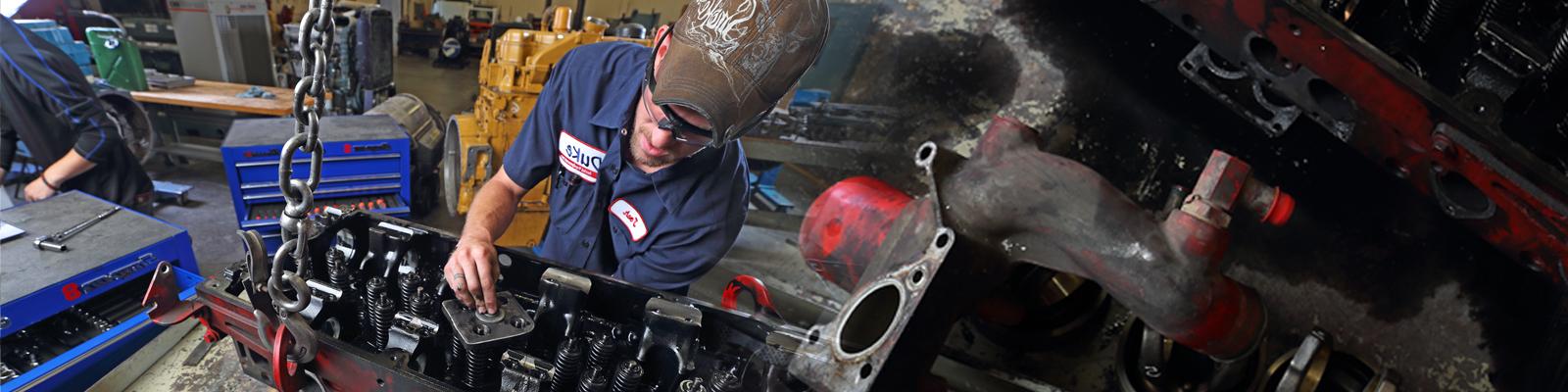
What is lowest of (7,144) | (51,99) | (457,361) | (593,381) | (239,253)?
(239,253)

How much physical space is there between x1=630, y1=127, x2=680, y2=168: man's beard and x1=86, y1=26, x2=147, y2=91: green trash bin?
3.69 meters

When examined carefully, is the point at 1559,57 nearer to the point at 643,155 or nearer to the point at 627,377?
the point at 643,155

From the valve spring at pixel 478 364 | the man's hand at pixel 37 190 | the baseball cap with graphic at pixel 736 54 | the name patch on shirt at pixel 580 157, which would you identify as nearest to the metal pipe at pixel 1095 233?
the baseball cap with graphic at pixel 736 54

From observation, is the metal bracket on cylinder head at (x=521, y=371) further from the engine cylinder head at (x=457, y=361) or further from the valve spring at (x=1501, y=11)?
the valve spring at (x=1501, y=11)

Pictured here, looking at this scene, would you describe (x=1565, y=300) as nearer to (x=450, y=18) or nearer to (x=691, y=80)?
(x=691, y=80)

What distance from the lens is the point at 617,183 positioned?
1.62 metres

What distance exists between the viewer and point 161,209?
13.3 ft

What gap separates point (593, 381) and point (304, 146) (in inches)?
22.5

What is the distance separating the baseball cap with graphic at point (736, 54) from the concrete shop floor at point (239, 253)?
0.74m

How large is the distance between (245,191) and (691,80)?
287cm

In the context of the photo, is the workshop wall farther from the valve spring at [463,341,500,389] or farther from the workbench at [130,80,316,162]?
the workbench at [130,80,316,162]

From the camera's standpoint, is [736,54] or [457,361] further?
[457,361]

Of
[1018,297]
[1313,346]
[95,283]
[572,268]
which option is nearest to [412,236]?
[572,268]

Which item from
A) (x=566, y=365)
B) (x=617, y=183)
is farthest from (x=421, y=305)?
(x=617, y=183)
